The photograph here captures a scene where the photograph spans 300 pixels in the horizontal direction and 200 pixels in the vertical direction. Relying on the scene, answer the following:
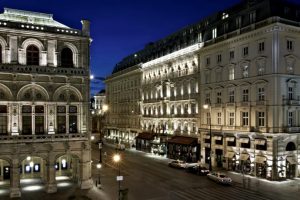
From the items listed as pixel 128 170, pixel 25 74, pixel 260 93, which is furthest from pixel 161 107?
pixel 25 74

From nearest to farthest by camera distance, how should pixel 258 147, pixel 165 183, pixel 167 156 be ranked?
pixel 165 183, pixel 258 147, pixel 167 156

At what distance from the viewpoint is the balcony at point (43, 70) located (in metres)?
36.6

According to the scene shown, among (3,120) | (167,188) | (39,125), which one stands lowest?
(167,188)

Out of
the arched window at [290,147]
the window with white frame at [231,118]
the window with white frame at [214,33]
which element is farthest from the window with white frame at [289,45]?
the window with white frame at [214,33]

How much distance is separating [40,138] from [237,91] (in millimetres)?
30531

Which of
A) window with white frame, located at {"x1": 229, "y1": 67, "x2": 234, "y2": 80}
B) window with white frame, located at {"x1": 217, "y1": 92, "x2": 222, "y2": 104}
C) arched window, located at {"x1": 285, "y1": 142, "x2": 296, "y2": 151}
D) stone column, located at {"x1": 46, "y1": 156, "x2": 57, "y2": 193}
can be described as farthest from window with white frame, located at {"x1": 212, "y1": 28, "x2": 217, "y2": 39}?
stone column, located at {"x1": 46, "y1": 156, "x2": 57, "y2": 193}

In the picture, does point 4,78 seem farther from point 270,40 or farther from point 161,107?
point 161,107

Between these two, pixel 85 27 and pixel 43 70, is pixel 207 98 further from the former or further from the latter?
pixel 43 70

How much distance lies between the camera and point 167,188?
40688mm

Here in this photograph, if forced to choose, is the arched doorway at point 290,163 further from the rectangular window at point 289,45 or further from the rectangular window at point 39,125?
the rectangular window at point 39,125

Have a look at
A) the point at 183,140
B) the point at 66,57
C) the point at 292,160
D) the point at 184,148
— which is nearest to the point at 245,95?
the point at 292,160

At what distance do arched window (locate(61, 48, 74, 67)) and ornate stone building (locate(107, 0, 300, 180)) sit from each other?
23.7 m

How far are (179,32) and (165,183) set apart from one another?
40.6m

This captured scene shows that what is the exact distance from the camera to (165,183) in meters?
43.5
